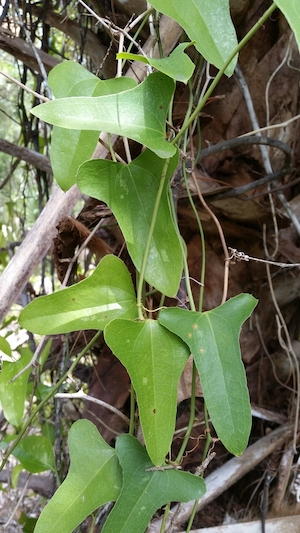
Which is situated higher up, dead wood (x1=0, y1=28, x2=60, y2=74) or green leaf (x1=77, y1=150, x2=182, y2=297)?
dead wood (x1=0, y1=28, x2=60, y2=74)

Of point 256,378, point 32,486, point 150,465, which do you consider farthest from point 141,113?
point 32,486

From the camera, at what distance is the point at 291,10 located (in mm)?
276

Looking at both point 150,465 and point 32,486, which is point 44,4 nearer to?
point 150,465

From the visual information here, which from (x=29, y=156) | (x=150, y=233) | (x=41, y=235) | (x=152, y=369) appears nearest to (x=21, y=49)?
(x=29, y=156)

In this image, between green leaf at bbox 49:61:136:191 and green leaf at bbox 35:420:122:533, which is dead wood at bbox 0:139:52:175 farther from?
green leaf at bbox 35:420:122:533

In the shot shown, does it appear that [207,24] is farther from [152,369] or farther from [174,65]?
[152,369]

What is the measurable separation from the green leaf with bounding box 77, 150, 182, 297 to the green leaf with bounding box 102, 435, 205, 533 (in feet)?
0.55

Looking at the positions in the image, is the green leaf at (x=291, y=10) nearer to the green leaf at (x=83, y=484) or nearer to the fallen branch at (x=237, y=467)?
the green leaf at (x=83, y=484)

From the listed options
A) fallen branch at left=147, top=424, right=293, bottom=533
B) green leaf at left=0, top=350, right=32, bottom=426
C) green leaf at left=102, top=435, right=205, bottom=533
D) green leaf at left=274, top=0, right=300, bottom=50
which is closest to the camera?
green leaf at left=274, top=0, right=300, bottom=50

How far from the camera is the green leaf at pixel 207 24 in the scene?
36 centimetres

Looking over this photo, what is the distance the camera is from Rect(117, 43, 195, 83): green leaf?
35 cm

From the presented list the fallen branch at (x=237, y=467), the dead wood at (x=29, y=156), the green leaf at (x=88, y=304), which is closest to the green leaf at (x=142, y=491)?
the green leaf at (x=88, y=304)

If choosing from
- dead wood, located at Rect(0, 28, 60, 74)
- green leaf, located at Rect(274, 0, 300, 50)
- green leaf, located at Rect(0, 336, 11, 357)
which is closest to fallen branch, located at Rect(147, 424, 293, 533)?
green leaf, located at Rect(0, 336, 11, 357)

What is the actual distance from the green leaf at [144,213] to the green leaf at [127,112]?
0.18 ft
